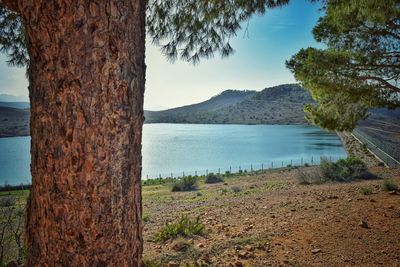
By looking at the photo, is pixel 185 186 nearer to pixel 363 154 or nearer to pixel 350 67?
pixel 350 67

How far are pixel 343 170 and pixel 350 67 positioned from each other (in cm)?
587

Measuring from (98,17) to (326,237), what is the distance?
501 cm

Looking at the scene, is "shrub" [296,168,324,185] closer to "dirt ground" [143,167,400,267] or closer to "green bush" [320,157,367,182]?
"green bush" [320,157,367,182]

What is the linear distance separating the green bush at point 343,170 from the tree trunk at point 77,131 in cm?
1247

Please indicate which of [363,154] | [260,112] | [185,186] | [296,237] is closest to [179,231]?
[296,237]

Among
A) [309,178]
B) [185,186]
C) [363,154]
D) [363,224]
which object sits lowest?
[185,186]

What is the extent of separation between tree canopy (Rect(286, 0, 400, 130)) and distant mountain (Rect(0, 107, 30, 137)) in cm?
14685

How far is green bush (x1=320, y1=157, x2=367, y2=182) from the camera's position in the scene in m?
12.5

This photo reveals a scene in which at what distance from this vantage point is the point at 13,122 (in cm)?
14288

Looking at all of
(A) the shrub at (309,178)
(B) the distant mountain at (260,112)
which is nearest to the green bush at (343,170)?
(A) the shrub at (309,178)

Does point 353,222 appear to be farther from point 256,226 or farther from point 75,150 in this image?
point 75,150

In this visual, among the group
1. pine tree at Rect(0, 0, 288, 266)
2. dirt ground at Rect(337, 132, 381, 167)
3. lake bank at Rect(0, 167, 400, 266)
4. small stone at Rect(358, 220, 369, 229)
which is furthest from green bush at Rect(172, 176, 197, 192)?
pine tree at Rect(0, 0, 288, 266)

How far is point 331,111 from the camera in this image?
898 centimetres

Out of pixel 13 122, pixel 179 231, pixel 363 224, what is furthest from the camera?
pixel 13 122
